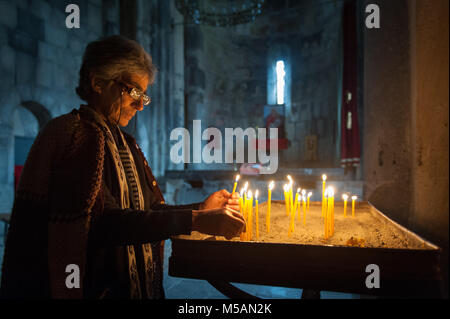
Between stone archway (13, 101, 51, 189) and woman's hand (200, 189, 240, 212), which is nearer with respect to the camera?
woman's hand (200, 189, 240, 212)

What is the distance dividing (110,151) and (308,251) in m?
0.98

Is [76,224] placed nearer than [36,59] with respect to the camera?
Yes

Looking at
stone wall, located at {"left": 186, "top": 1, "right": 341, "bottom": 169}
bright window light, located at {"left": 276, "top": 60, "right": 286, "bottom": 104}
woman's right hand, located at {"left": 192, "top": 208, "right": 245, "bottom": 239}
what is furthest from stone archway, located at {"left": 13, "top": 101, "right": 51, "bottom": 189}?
bright window light, located at {"left": 276, "top": 60, "right": 286, "bottom": 104}

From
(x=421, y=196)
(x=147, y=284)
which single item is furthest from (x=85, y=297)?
(x=421, y=196)

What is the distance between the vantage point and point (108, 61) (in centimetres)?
133

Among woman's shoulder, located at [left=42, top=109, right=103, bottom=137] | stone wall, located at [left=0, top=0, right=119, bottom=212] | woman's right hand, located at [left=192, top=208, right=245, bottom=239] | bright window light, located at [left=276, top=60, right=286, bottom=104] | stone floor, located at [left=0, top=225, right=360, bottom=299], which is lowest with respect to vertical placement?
stone floor, located at [left=0, top=225, right=360, bottom=299]

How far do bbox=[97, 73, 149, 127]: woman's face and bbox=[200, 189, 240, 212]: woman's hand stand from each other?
657mm

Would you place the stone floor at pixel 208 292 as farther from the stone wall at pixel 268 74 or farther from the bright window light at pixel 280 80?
the bright window light at pixel 280 80

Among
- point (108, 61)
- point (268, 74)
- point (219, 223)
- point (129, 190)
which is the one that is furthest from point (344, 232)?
point (268, 74)

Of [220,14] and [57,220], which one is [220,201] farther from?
[220,14]

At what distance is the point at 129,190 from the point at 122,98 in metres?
0.48

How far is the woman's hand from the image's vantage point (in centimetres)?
157

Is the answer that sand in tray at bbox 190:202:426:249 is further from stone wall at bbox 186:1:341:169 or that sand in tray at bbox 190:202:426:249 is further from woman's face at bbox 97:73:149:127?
stone wall at bbox 186:1:341:169

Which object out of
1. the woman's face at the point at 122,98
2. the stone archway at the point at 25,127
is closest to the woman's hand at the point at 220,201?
the woman's face at the point at 122,98
